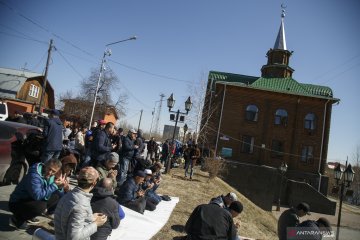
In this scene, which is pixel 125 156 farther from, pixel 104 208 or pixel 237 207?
pixel 104 208

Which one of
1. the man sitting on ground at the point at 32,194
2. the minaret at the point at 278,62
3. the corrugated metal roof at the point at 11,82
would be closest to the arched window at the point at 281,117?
the minaret at the point at 278,62

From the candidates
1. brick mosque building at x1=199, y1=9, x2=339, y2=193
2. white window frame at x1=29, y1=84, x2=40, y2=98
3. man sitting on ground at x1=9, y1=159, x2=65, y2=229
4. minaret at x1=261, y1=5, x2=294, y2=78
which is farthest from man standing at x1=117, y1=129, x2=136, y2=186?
white window frame at x1=29, y1=84, x2=40, y2=98

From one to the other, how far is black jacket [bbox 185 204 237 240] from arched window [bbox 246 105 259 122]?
1122 inches

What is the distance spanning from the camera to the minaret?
36656 mm

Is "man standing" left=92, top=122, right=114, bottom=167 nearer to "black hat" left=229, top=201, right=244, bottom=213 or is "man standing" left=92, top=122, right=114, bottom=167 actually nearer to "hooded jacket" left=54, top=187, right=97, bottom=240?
"black hat" left=229, top=201, right=244, bottom=213

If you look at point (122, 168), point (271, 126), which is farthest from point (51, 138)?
point (271, 126)

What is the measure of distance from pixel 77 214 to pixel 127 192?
4.31 meters

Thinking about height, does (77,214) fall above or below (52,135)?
below

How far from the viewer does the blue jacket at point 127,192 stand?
25.1 ft

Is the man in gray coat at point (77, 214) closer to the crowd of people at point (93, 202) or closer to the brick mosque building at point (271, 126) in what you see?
the crowd of people at point (93, 202)

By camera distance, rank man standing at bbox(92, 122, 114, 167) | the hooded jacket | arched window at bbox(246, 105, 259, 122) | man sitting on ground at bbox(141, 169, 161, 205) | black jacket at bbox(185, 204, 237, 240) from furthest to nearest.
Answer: arched window at bbox(246, 105, 259, 122) < man sitting on ground at bbox(141, 169, 161, 205) < man standing at bbox(92, 122, 114, 167) < black jacket at bbox(185, 204, 237, 240) < the hooded jacket

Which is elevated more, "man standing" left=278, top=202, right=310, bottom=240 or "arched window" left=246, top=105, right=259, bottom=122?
"arched window" left=246, top=105, right=259, bottom=122

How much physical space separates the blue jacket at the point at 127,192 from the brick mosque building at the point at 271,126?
23.9 metres

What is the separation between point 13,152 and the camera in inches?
306
